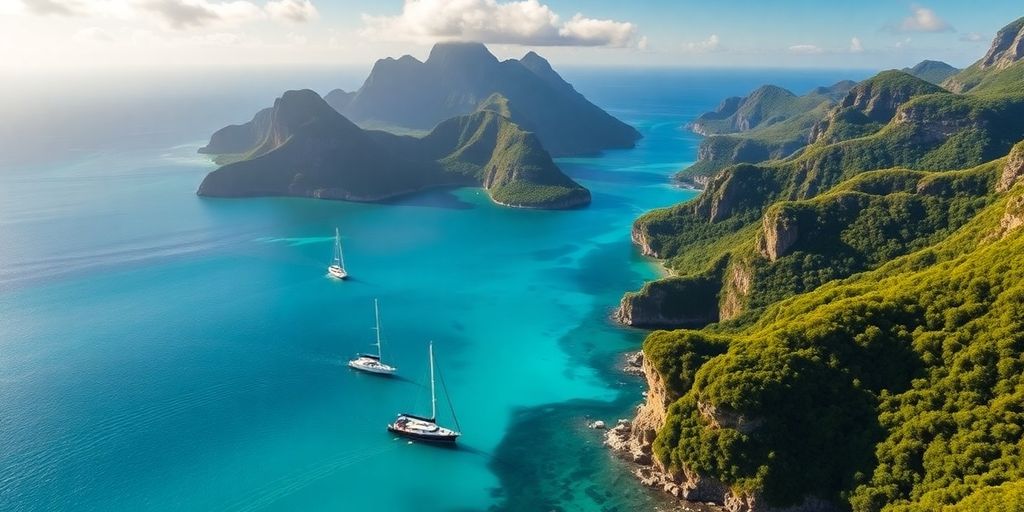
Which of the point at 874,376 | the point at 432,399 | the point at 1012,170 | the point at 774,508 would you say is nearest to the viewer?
the point at 774,508

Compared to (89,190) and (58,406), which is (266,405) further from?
(89,190)

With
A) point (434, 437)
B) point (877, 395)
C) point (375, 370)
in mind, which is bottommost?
point (434, 437)

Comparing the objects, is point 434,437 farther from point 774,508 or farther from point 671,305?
point 671,305

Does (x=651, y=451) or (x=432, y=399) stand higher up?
(x=651, y=451)

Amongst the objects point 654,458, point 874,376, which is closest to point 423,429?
point 654,458

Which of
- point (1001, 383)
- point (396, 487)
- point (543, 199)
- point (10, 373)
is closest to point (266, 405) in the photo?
A: point (396, 487)
